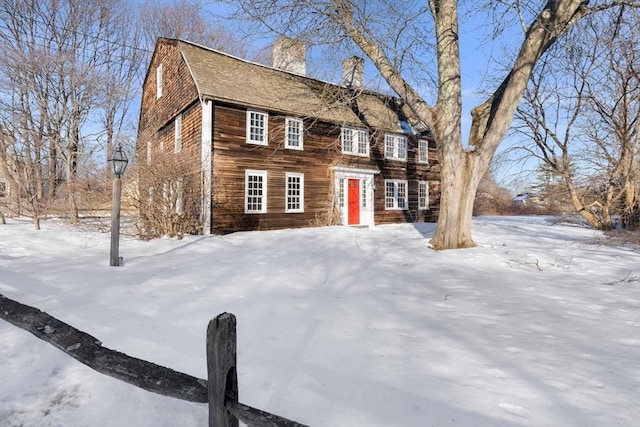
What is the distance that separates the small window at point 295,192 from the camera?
15484 millimetres

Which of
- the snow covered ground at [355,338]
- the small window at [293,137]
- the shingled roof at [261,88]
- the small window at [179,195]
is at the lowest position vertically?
the snow covered ground at [355,338]

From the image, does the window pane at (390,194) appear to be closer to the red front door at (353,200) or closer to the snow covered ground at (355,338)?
the red front door at (353,200)

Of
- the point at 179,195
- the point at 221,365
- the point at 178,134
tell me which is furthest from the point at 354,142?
the point at 221,365

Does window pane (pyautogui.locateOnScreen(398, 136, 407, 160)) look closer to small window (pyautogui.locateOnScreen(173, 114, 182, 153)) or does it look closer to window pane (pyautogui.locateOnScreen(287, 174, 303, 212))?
window pane (pyautogui.locateOnScreen(287, 174, 303, 212))

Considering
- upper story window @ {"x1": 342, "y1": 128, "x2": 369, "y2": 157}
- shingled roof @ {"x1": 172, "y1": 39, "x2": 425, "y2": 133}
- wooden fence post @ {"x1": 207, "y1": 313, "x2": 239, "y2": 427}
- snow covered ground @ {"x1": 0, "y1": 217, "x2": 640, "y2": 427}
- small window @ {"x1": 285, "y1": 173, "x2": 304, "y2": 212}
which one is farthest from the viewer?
upper story window @ {"x1": 342, "y1": 128, "x2": 369, "y2": 157}

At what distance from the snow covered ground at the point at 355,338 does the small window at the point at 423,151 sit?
14.6 meters

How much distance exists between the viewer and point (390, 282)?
6.01 meters

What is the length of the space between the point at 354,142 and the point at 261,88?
5.72m

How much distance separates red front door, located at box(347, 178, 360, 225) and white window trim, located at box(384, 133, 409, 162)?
3099 mm

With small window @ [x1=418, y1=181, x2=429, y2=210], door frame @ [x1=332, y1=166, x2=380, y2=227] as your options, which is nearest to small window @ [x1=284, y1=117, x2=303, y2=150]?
door frame @ [x1=332, y1=166, x2=380, y2=227]

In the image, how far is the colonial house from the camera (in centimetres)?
1247

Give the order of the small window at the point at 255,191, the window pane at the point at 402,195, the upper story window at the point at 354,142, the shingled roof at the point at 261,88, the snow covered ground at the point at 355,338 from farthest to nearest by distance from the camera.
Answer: the window pane at the point at 402,195, the upper story window at the point at 354,142, the small window at the point at 255,191, the shingled roof at the point at 261,88, the snow covered ground at the point at 355,338

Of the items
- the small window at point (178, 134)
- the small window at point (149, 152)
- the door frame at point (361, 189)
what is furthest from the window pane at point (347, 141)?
the small window at point (149, 152)

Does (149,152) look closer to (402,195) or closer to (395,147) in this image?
(395,147)
